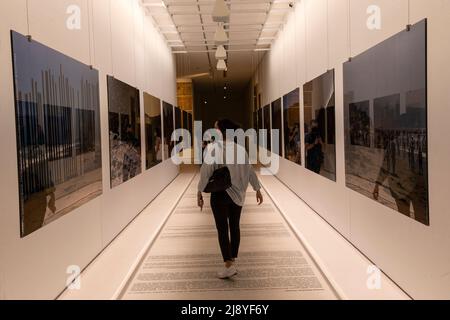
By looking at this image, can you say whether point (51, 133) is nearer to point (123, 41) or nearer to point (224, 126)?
point (224, 126)

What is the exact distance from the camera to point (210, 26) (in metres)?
13.3

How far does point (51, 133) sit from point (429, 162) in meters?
3.43

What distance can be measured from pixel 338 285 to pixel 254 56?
16690mm

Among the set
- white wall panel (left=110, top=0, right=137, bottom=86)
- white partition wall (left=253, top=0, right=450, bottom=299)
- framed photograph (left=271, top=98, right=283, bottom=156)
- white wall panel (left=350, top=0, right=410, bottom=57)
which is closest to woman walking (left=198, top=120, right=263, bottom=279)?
white partition wall (left=253, top=0, right=450, bottom=299)

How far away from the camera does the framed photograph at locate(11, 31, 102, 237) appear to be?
3971 mm

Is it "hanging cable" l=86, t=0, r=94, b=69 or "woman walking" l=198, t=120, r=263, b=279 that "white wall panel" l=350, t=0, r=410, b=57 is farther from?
"hanging cable" l=86, t=0, r=94, b=69

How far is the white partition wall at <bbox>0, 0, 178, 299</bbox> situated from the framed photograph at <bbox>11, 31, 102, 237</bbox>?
12 centimetres

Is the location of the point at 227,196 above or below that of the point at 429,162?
below

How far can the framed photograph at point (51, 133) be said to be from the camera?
3.97 m

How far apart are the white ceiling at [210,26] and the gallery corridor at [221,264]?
5.33 meters

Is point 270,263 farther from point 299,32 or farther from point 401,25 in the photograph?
point 299,32

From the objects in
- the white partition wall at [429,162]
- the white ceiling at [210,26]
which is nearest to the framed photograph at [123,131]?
the white ceiling at [210,26]

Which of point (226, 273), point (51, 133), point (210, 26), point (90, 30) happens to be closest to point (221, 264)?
point (226, 273)

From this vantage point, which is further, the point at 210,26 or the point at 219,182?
the point at 210,26
